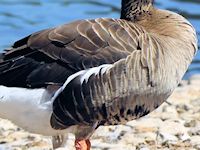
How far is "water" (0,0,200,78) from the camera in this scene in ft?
48.9

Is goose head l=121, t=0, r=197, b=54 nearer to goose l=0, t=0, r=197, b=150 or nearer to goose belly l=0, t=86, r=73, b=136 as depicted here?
goose l=0, t=0, r=197, b=150

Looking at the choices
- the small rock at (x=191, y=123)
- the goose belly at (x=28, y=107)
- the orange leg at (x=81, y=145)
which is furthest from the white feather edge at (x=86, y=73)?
the small rock at (x=191, y=123)

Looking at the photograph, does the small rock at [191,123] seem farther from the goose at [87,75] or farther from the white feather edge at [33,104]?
the white feather edge at [33,104]

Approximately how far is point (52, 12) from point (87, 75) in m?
9.74

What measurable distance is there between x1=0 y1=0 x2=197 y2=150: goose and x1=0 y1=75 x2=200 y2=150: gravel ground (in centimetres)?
117

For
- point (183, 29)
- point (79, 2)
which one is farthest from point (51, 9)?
point (183, 29)

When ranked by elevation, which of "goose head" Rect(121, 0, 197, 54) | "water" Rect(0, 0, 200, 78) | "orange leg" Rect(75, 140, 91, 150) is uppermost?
"goose head" Rect(121, 0, 197, 54)

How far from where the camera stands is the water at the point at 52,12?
14.9 meters

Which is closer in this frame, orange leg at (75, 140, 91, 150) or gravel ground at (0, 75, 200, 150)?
orange leg at (75, 140, 91, 150)

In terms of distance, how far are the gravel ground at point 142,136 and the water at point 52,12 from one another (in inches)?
220

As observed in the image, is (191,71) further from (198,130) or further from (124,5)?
(124,5)

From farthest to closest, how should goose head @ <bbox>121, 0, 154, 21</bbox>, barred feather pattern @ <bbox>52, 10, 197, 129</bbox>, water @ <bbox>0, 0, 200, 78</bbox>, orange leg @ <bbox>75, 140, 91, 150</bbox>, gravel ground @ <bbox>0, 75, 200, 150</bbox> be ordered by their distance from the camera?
1. water @ <bbox>0, 0, 200, 78</bbox>
2. gravel ground @ <bbox>0, 75, 200, 150</bbox>
3. goose head @ <bbox>121, 0, 154, 21</bbox>
4. orange leg @ <bbox>75, 140, 91, 150</bbox>
5. barred feather pattern @ <bbox>52, 10, 197, 129</bbox>

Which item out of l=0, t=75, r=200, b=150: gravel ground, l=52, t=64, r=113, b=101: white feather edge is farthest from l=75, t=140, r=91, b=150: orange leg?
l=0, t=75, r=200, b=150: gravel ground

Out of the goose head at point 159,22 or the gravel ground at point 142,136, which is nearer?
the goose head at point 159,22
